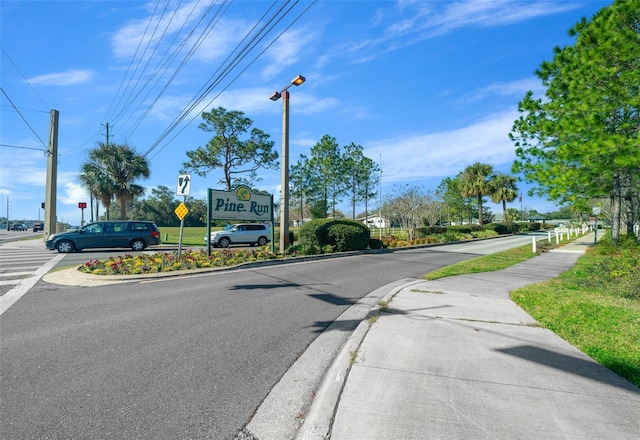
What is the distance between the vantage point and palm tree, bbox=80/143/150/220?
89.4ft

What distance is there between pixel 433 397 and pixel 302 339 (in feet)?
6.87

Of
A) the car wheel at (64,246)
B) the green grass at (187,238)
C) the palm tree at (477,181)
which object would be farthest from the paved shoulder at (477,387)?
the palm tree at (477,181)

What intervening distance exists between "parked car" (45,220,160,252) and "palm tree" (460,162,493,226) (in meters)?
39.9

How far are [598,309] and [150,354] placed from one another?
6972 mm

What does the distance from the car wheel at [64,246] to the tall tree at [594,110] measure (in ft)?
74.4

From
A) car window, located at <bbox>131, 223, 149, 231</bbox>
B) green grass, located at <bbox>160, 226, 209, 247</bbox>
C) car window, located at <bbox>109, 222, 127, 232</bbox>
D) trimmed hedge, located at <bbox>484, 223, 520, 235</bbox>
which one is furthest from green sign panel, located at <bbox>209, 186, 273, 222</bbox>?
trimmed hedge, located at <bbox>484, 223, 520, 235</bbox>

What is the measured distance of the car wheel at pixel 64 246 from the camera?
1709 centimetres

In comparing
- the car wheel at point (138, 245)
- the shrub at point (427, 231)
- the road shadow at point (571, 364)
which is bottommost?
the road shadow at point (571, 364)

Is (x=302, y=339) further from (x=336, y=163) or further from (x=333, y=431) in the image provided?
(x=336, y=163)

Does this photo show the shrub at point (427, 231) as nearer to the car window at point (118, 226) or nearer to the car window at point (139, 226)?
the car window at point (139, 226)

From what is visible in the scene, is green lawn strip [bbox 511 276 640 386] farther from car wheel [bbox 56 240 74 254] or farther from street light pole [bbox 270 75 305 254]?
car wheel [bbox 56 240 74 254]

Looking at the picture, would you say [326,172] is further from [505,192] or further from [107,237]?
[505,192]

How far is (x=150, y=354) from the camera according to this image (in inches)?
156

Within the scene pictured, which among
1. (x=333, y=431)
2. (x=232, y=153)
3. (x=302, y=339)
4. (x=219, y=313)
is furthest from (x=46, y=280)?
(x=232, y=153)
